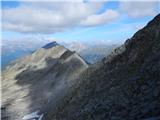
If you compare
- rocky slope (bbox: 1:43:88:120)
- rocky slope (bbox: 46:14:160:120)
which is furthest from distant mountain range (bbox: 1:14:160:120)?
rocky slope (bbox: 1:43:88:120)

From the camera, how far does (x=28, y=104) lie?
11150 cm

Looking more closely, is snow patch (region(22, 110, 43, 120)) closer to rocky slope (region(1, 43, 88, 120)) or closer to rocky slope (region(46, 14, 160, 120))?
rocky slope (region(1, 43, 88, 120))

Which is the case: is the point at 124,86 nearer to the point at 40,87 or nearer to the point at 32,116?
the point at 32,116

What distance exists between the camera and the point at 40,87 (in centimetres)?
12988

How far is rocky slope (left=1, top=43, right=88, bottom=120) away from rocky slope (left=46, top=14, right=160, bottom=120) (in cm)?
2454

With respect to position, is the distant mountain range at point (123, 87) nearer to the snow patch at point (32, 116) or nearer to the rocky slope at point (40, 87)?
the snow patch at point (32, 116)

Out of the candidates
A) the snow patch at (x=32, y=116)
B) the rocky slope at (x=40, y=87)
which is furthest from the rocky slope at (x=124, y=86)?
the snow patch at (x=32, y=116)

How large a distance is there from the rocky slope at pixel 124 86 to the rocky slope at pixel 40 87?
80.5 ft

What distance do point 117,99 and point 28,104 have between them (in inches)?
2687

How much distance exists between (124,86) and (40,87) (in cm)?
8400

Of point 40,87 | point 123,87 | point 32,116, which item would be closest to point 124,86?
point 123,87

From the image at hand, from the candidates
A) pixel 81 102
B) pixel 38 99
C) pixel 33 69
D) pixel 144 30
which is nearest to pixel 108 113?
pixel 81 102

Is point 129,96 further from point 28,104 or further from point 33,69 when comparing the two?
point 33,69

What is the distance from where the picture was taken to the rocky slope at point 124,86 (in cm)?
4028
